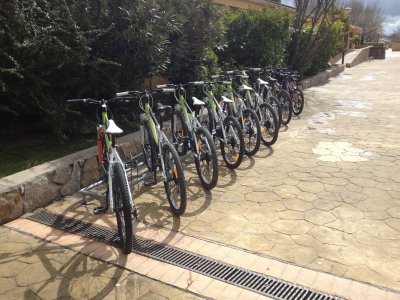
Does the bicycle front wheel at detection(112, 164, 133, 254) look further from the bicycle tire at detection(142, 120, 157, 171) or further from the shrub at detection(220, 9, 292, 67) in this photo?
the shrub at detection(220, 9, 292, 67)

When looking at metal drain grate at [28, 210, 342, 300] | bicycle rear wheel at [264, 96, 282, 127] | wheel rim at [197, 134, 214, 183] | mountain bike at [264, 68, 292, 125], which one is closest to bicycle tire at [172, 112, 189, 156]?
wheel rim at [197, 134, 214, 183]

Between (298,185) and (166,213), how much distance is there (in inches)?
68.9

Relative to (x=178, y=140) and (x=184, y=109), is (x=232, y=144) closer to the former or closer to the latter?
(x=178, y=140)

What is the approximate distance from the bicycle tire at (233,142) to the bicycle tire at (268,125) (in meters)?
1.23

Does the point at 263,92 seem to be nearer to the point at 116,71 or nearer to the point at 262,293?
the point at 116,71

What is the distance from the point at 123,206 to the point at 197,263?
81cm

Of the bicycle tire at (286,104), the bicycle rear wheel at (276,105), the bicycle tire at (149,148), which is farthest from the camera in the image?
the bicycle tire at (286,104)

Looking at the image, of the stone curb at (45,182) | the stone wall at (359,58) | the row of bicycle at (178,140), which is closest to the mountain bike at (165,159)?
the row of bicycle at (178,140)

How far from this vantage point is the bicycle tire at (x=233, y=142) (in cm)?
520

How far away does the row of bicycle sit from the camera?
350cm

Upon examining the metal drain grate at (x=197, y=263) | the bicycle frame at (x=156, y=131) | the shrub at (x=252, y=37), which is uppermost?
the shrub at (x=252, y=37)

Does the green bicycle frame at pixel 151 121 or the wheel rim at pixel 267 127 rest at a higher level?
the green bicycle frame at pixel 151 121

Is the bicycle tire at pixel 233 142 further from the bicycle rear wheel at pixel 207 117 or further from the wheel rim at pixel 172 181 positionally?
the wheel rim at pixel 172 181

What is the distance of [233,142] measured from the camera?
5.32m
